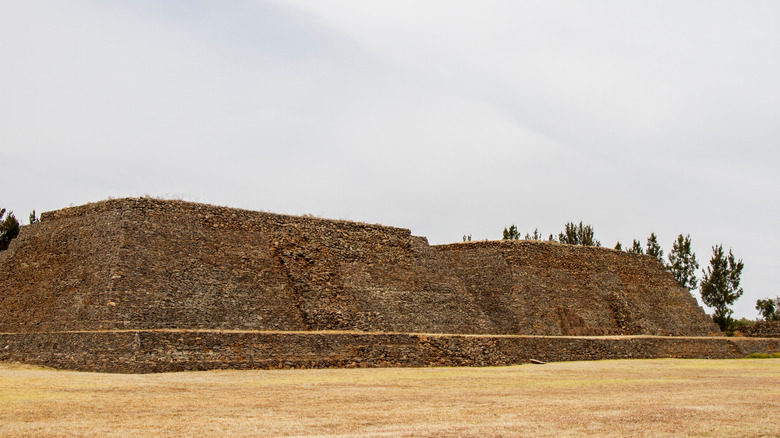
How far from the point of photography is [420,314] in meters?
30.0

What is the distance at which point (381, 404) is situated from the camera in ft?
41.8

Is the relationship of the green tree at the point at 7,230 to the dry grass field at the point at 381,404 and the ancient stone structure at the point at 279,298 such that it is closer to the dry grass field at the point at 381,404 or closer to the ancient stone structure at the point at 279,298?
the ancient stone structure at the point at 279,298

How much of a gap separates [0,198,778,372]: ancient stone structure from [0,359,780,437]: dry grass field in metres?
1.64

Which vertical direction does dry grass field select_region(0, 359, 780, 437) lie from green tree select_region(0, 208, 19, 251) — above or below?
below

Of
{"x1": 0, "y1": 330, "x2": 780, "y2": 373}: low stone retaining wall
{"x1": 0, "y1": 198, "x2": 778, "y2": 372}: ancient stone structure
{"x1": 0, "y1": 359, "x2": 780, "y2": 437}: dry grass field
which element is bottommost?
{"x1": 0, "y1": 359, "x2": 780, "y2": 437}: dry grass field

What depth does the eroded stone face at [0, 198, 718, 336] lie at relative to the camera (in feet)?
79.8

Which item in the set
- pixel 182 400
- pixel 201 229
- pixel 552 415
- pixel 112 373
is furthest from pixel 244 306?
pixel 552 415

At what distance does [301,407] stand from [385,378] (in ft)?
21.7

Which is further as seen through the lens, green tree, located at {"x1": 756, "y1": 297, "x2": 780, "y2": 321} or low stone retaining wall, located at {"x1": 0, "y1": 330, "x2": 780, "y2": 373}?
green tree, located at {"x1": 756, "y1": 297, "x2": 780, "y2": 321}

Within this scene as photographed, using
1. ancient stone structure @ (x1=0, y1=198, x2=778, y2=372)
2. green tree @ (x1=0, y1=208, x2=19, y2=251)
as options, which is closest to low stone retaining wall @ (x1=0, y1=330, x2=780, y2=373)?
ancient stone structure @ (x1=0, y1=198, x2=778, y2=372)

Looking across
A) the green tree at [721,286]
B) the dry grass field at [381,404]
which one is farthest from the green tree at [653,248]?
the dry grass field at [381,404]

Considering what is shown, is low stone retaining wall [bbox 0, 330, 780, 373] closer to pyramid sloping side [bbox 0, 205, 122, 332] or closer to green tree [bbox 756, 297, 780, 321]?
pyramid sloping side [bbox 0, 205, 122, 332]

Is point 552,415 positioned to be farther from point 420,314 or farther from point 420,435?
point 420,314

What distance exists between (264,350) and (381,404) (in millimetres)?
9141
